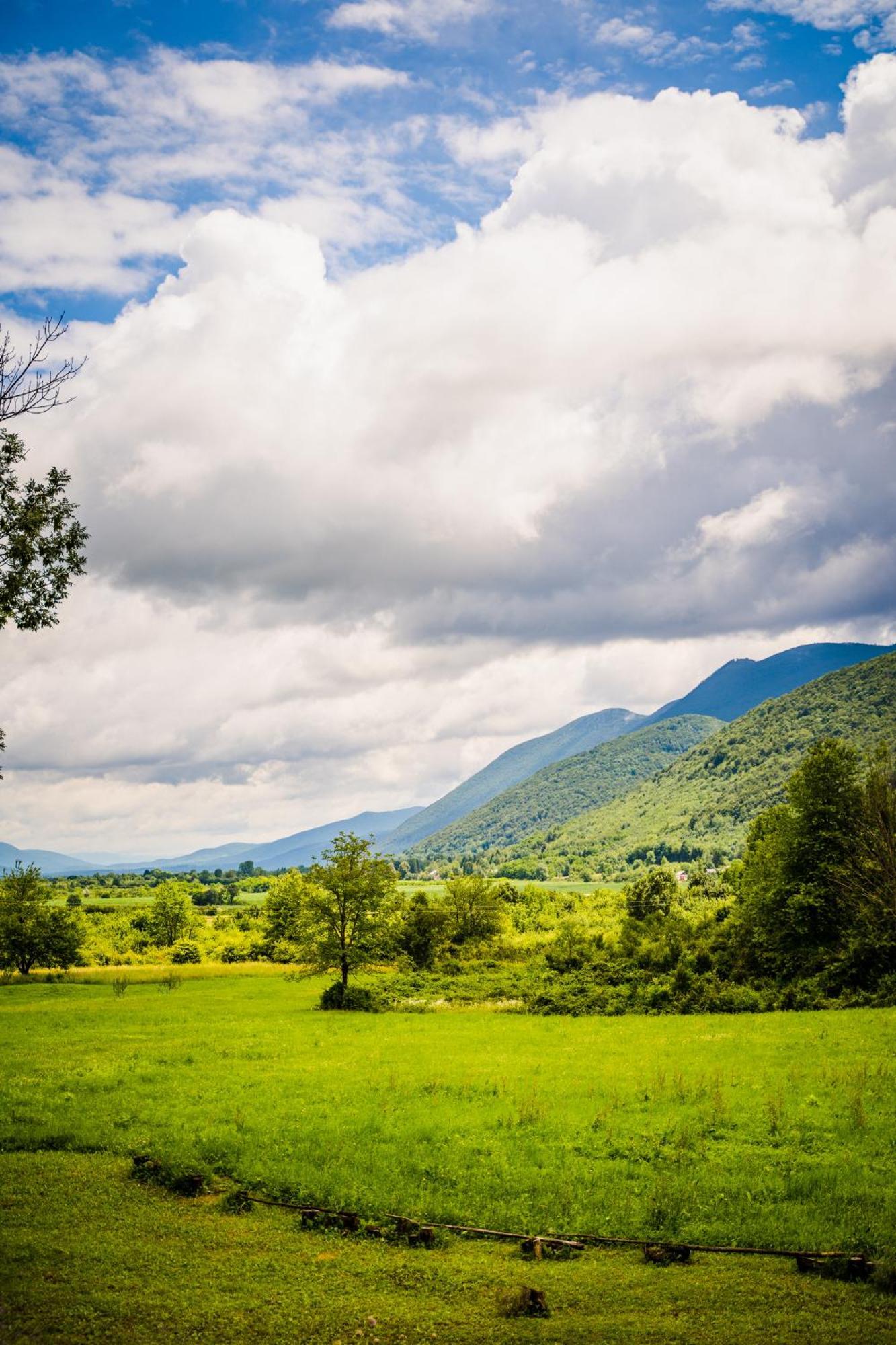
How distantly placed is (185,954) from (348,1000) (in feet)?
168

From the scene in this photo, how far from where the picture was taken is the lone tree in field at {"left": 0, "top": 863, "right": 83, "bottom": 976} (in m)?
76.2

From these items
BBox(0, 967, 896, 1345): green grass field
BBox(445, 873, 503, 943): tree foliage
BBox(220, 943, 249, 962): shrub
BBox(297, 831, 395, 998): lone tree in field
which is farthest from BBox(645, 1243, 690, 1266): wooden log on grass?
BBox(220, 943, 249, 962): shrub

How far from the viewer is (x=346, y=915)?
56.7 metres

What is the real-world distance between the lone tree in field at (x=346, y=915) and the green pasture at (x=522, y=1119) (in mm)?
15198

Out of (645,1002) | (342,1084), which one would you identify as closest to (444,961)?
(645,1002)

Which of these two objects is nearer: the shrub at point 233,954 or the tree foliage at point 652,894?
the shrub at point 233,954

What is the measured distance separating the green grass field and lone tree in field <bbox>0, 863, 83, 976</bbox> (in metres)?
46.8

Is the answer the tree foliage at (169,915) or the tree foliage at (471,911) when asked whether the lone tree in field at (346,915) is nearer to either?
the tree foliage at (471,911)

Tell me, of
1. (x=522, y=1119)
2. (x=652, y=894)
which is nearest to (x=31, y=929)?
(x=652, y=894)

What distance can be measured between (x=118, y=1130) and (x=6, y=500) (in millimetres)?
17318

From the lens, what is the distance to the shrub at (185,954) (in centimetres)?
9737

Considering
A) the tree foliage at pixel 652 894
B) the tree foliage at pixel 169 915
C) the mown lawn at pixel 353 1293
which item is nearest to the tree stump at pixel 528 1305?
the mown lawn at pixel 353 1293

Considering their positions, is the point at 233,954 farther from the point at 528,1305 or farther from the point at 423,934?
the point at 528,1305

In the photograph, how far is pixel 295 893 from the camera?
108 meters
